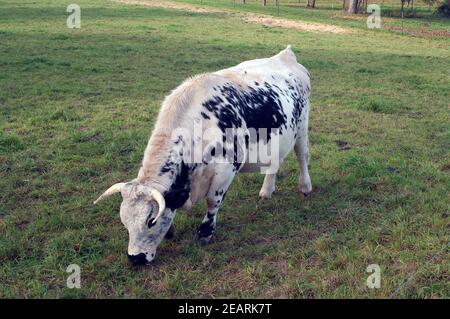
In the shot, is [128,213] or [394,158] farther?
[394,158]

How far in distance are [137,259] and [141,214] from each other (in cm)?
56

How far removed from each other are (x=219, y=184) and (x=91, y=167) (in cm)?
301

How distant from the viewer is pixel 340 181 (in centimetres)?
716

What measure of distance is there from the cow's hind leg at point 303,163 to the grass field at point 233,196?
161 mm

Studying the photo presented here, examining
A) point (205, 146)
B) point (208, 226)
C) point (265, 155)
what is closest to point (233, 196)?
point (265, 155)

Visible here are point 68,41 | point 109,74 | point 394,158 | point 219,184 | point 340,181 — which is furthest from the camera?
point 68,41

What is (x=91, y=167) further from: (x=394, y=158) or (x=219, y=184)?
(x=394, y=158)

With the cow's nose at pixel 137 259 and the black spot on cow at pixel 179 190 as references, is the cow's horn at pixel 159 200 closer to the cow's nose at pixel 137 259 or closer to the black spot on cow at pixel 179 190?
the black spot on cow at pixel 179 190

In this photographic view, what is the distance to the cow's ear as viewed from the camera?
15.1ft

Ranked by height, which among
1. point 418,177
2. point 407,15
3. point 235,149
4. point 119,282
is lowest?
point 119,282

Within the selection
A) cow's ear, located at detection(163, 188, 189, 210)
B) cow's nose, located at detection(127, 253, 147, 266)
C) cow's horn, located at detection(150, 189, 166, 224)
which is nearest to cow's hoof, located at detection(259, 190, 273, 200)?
cow's ear, located at detection(163, 188, 189, 210)

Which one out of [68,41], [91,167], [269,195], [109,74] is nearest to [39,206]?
[91,167]

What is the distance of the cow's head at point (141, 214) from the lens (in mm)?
4410

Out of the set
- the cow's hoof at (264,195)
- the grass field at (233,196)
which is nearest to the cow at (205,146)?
the cow's hoof at (264,195)
